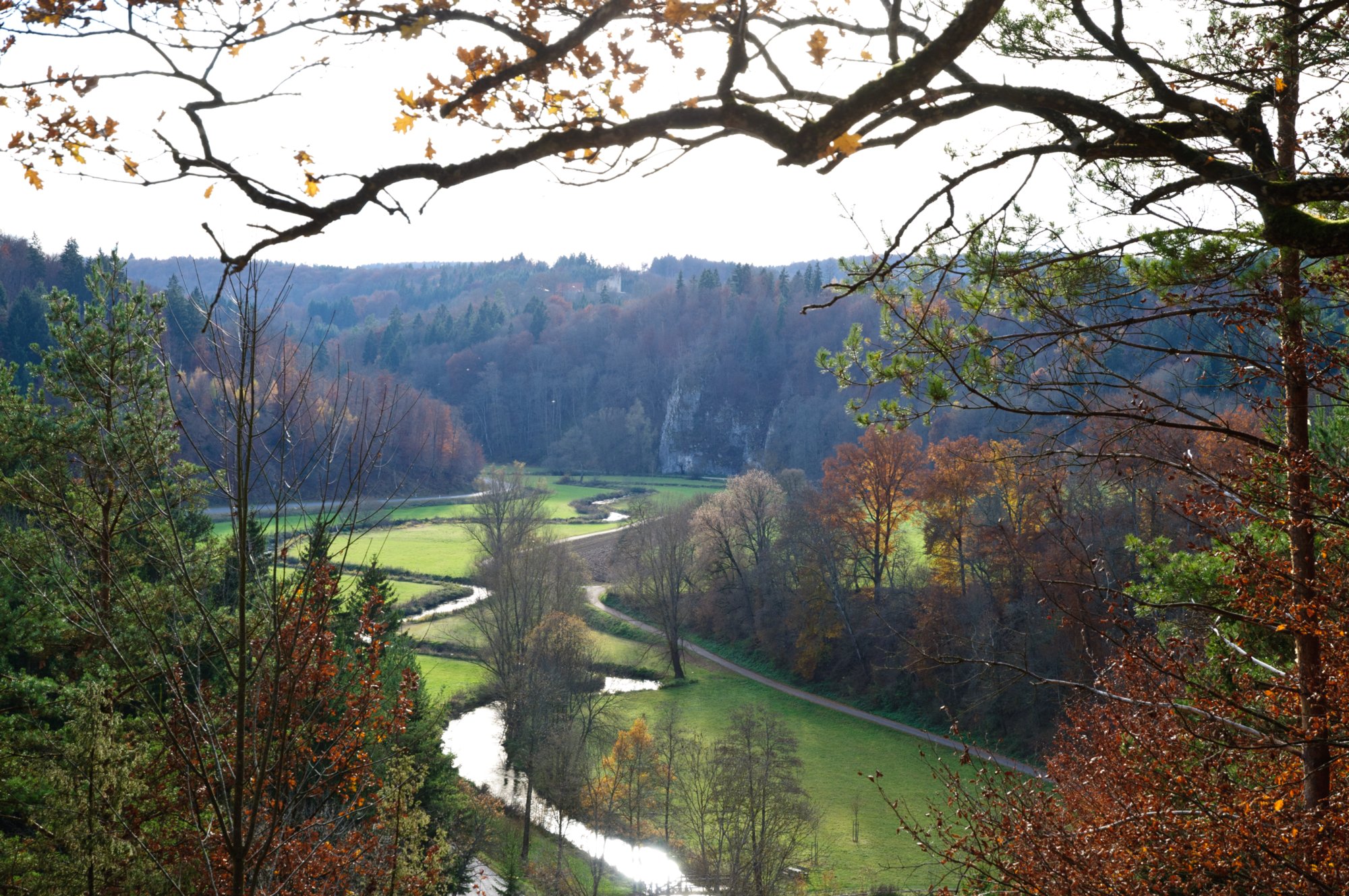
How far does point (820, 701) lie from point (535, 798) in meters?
10.5

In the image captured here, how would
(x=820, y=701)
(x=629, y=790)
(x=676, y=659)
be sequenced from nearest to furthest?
(x=629, y=790) → (x=820, y=701) → (x=676, y=659)

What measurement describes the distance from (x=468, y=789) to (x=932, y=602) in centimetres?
1537

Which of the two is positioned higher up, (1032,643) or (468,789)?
(1032,643)

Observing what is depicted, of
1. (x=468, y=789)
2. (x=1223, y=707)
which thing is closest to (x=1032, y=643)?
(x=468, y=789)

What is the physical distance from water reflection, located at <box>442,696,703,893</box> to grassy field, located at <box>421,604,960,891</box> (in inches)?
88.3

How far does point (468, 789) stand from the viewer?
21.0 meters

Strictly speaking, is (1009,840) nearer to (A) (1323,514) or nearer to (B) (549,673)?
(A) (1323,514)

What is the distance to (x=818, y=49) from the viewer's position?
3.12 m

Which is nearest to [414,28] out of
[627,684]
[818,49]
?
[818,49]

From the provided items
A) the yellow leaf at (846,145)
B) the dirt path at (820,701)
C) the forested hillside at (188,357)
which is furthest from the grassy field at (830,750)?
the yellow leaf at (846,145)

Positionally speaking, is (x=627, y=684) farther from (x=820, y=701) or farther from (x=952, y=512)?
(x=952, y=512)

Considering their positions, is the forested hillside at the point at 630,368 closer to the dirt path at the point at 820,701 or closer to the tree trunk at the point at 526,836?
the dirt path at the point at 820,701

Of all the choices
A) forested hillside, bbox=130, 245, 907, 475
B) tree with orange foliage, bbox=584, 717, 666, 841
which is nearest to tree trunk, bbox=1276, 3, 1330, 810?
tree with orange foliage, bbox=584, 717, 666, 841

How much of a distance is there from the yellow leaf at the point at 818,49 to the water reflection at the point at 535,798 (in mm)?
17476
